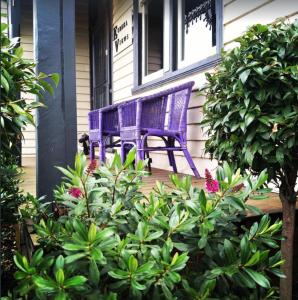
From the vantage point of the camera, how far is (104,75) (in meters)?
6.96

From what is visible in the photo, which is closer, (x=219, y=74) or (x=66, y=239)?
(x=66, y=239)

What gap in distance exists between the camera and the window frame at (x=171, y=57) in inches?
124

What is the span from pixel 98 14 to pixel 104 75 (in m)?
1.46

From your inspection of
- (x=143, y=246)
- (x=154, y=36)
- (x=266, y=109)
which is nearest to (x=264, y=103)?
(x=266, y=109)

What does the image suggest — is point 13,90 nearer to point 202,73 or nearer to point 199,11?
point 202,73

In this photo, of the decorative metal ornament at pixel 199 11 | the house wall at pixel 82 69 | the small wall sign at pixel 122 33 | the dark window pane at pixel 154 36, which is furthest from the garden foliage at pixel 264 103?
the house wall at pixel 82 69

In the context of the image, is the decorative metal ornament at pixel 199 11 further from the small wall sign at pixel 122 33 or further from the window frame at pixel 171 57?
the small wall sign at pixel 122 33

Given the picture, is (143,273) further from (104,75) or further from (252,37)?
(104,75)

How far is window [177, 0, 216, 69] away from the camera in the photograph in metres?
3.50

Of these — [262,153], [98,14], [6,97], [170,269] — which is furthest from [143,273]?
[98,14]

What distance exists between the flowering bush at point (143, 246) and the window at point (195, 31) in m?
2.53

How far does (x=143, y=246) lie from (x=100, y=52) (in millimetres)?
6769

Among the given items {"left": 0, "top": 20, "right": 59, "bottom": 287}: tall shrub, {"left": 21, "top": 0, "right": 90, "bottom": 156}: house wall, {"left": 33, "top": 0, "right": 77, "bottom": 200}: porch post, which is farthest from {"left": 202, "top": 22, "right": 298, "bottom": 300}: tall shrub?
{"left": 21, "top": 0, "right": 90, "bottom": 156}: house wall

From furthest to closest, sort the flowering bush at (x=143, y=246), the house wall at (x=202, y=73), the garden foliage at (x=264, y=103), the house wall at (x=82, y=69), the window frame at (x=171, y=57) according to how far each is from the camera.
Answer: the house wall at (x=82, y=69), the window frame at (x=171, y=57), the house wall at (x=202, y=73), the garden foliage at (x=264, y=103), the flowering bush at (x=143, y=246)
